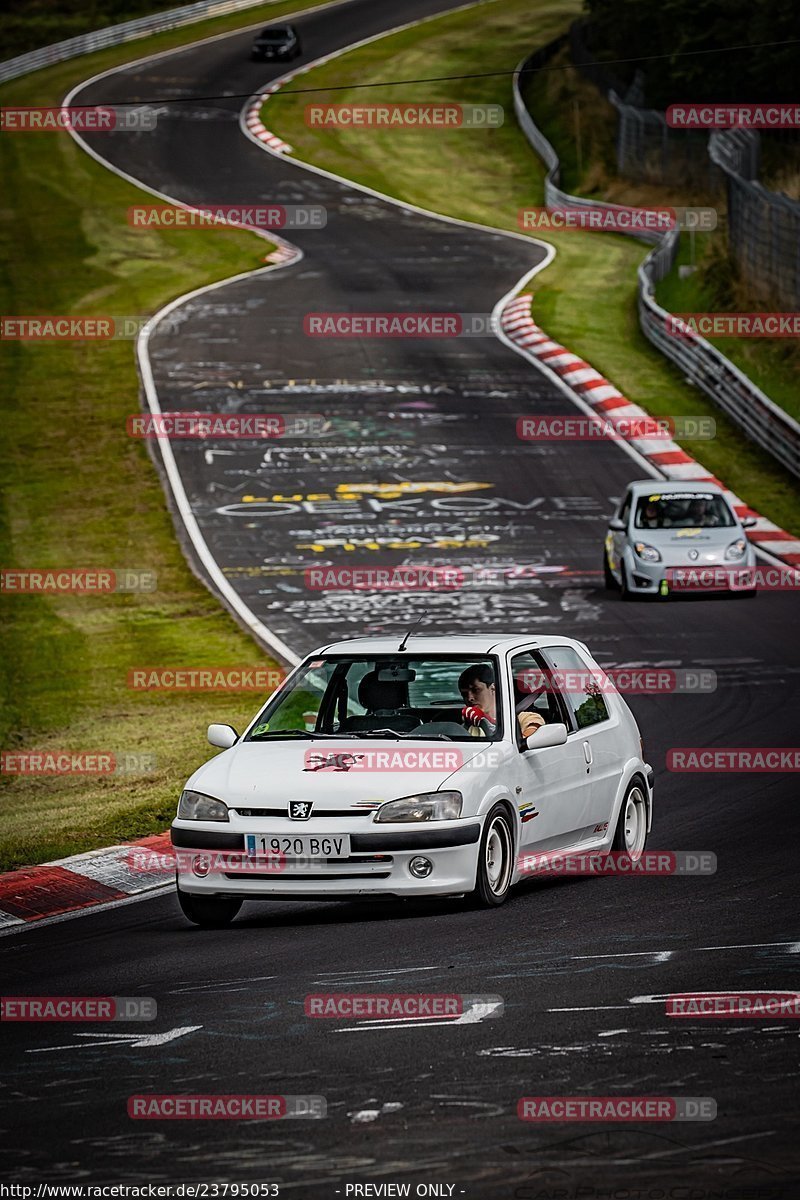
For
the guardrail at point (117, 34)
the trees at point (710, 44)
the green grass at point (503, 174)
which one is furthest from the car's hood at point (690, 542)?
the guardrail at point (117, 34)

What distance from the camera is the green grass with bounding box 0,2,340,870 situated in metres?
14.7

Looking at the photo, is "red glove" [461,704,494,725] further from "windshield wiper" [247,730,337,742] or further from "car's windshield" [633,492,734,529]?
"car's windshield" [633,492,734,529]

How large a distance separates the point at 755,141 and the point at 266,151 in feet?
69.1

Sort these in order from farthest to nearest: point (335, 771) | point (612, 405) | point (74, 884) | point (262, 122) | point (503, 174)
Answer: point (262, 122), point (503, 174), point (612, 405), point (74, 884), point (335, 771)

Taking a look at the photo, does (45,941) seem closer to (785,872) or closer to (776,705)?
(785,872)

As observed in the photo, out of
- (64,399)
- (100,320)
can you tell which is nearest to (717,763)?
(64,399)

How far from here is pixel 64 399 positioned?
36000 millimetres

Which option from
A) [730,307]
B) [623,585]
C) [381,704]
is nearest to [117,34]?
[730,307]

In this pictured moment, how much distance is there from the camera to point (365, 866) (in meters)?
9.53

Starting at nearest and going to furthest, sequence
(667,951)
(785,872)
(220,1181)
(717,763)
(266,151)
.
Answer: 1. (220,1181)
2. (667,951)
3. (785,872)
4. (717,763)
5. (266,151)

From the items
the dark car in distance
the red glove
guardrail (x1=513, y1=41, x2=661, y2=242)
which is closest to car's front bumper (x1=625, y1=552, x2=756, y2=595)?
the red glove

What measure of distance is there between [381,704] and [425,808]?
1.32m

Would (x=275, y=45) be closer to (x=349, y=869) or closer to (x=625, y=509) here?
(x=625, y=509)

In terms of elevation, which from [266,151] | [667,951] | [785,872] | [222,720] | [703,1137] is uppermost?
[703,1137]
